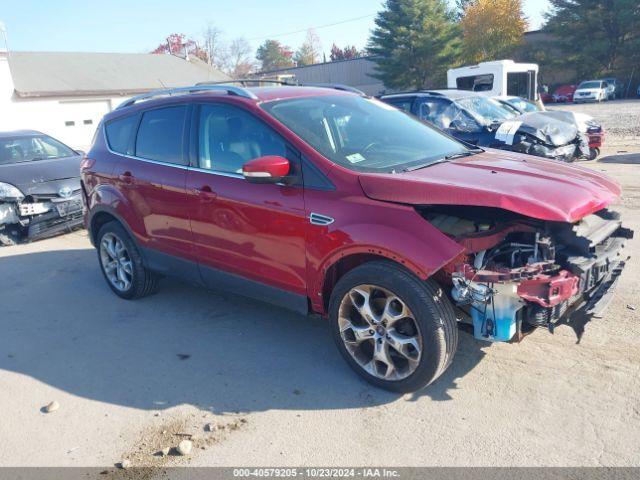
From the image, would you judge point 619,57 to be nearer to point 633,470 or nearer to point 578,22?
point 578,22

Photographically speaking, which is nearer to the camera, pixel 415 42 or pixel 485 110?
pixel 485 110

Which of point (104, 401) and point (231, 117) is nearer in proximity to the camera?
point (104, 401)

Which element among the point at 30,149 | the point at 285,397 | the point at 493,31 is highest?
the point at 493,31

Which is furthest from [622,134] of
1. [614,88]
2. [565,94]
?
[565,94]

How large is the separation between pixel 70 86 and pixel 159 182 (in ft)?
87.5

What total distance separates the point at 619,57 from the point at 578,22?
169 inches

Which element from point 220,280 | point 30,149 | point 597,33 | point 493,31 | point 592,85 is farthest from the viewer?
point 493,31

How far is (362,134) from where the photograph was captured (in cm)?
438

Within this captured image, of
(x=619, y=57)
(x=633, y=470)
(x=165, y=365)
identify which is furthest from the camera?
(x=619, y=57)

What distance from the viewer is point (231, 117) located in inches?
174

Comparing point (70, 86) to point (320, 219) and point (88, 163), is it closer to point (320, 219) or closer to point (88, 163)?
point (88, 163)

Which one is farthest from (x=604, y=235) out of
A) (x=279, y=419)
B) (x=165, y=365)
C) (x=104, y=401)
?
(x=104, y=401)

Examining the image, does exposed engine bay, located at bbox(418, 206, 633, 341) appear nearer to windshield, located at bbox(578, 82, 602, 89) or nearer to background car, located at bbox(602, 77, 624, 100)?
windshield, located at bbox(578, 82, 602, 89)

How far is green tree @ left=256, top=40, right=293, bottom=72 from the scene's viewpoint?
94.9 m
